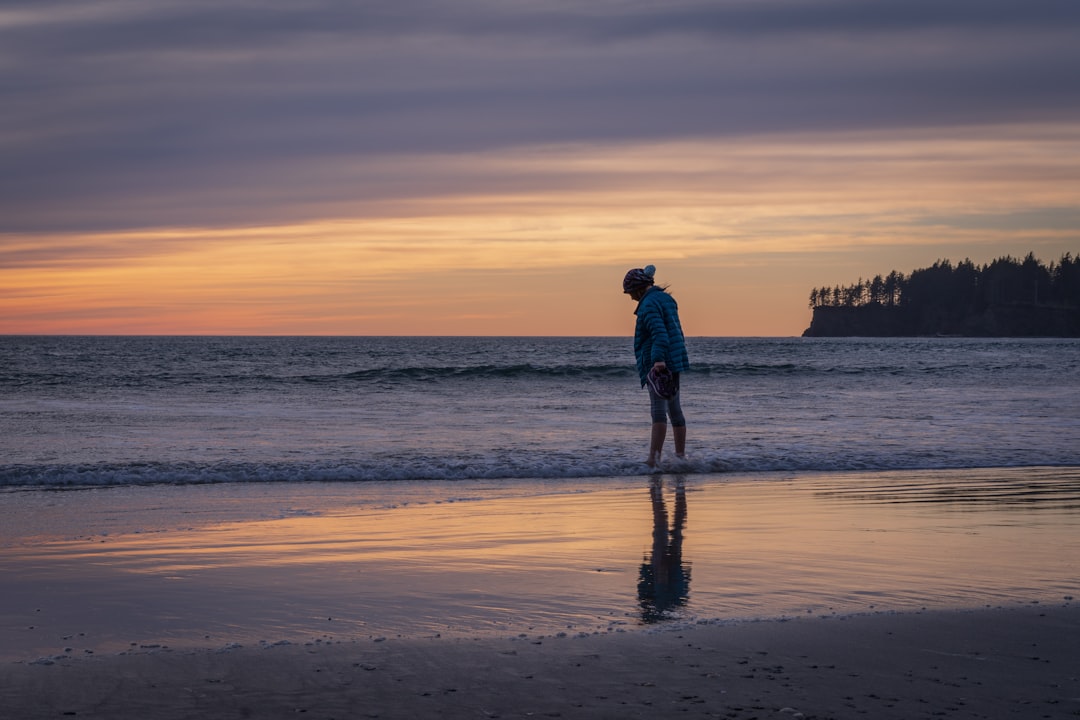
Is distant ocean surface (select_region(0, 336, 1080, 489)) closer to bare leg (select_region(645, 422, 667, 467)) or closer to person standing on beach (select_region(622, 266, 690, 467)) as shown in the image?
bare leg (select_region(645, 422, 667, 467))

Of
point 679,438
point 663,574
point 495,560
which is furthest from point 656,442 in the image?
point 663,574

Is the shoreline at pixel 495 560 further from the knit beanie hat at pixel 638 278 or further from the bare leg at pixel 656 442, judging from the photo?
the knit beanie hat at pixel 638 278

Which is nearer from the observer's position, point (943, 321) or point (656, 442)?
point (656, 442)

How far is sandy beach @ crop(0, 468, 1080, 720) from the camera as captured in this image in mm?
2795

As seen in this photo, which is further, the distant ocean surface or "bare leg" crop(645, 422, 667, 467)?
the distant ocean surface

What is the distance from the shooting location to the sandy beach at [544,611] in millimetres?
2795

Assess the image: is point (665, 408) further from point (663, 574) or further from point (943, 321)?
point (943, 321)

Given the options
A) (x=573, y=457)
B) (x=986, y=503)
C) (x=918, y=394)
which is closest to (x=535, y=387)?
(x=918, y=394)

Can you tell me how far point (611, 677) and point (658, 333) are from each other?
22.1 ft

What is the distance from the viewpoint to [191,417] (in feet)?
53.4

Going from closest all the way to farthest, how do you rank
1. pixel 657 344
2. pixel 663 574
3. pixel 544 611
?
pixel 544 611, pixel 663 574, pixel 657 344

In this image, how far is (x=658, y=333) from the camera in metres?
9.52

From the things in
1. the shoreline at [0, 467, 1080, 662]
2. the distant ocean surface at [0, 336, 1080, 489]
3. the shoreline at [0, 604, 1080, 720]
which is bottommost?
the distant ocean surface at [0, 336, 1080, 489]

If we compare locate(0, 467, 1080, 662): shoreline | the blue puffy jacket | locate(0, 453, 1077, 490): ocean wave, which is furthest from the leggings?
locate(0, 467, 1080, 662): shoreline
